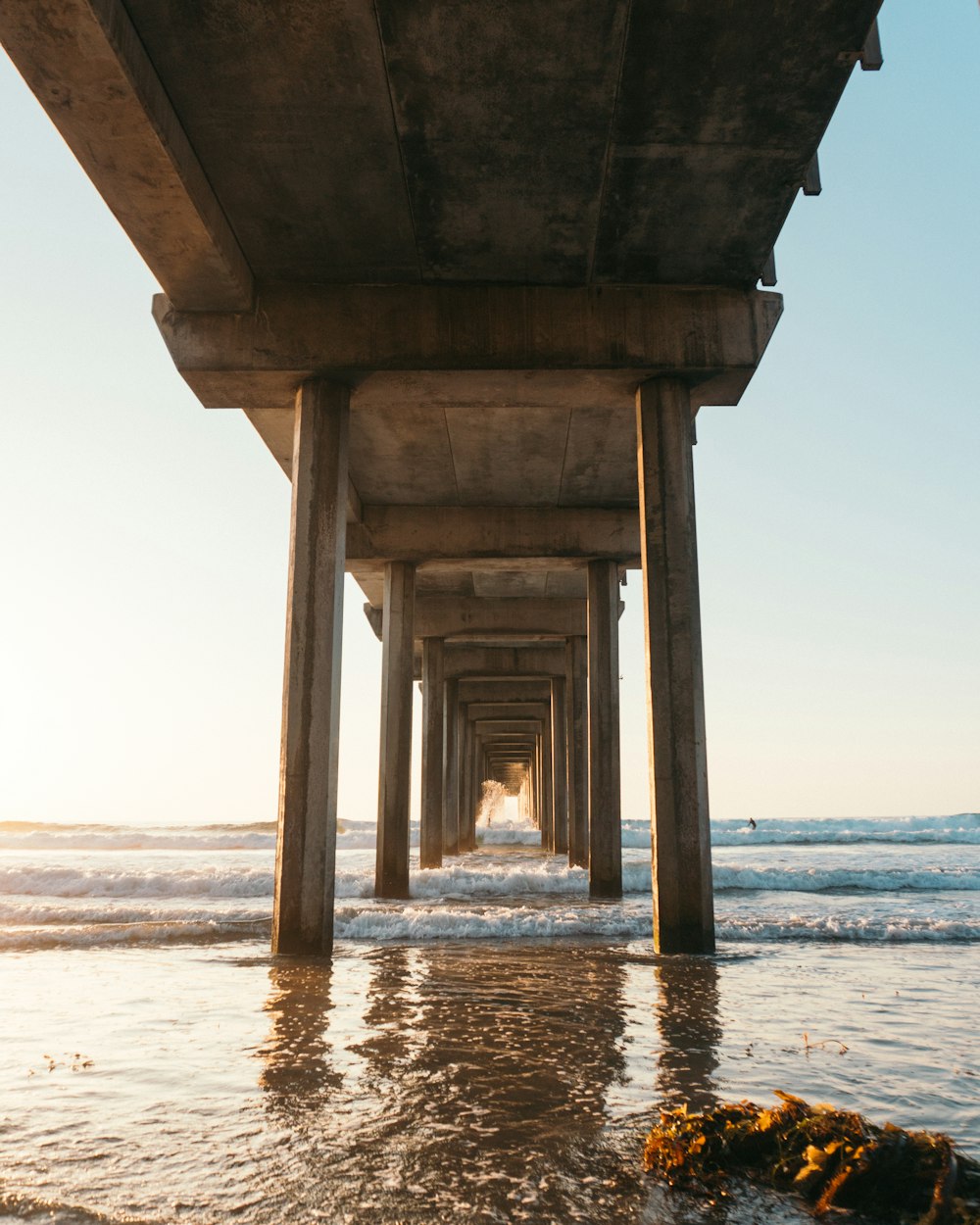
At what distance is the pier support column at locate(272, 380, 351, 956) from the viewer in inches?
323

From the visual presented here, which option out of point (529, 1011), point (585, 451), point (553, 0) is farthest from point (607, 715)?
point (553, 0)

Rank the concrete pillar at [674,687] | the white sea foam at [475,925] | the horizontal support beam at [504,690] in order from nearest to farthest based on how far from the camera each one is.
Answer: the concrete pillar at [674,687]
the white sea foam at [475,925]
the horizontal support beam at [504,690]

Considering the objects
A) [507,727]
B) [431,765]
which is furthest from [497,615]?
[507,727]

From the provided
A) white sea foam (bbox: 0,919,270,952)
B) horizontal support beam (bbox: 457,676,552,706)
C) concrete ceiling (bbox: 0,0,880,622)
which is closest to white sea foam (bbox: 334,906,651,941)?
white sea foam (bbox: 0,919,270,952)

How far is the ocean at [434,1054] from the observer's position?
2.69 m

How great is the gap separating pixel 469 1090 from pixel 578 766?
1522cm

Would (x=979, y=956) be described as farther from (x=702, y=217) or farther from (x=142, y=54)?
(x=142, y=54)

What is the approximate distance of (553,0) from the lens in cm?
590

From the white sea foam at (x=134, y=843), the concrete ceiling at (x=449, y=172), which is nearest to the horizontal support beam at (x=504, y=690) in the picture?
the white sea foam at (x=134, y=843)

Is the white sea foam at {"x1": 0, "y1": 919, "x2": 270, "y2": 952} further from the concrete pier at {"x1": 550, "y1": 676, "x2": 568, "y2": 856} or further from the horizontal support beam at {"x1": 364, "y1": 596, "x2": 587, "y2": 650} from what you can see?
the concrete pier at {"x1": 550, "y1": 676, "x2": 568, "y2": 856}

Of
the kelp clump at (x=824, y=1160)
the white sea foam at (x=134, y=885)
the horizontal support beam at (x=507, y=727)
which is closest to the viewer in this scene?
the kelp clump at (x=824, y=1160)

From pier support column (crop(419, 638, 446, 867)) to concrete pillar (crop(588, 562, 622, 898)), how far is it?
603cm

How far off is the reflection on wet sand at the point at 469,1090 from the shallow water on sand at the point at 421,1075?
13 mm

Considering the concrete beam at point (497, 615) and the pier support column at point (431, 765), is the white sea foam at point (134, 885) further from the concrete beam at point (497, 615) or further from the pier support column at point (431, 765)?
the concrete beam at point (497, 615)
